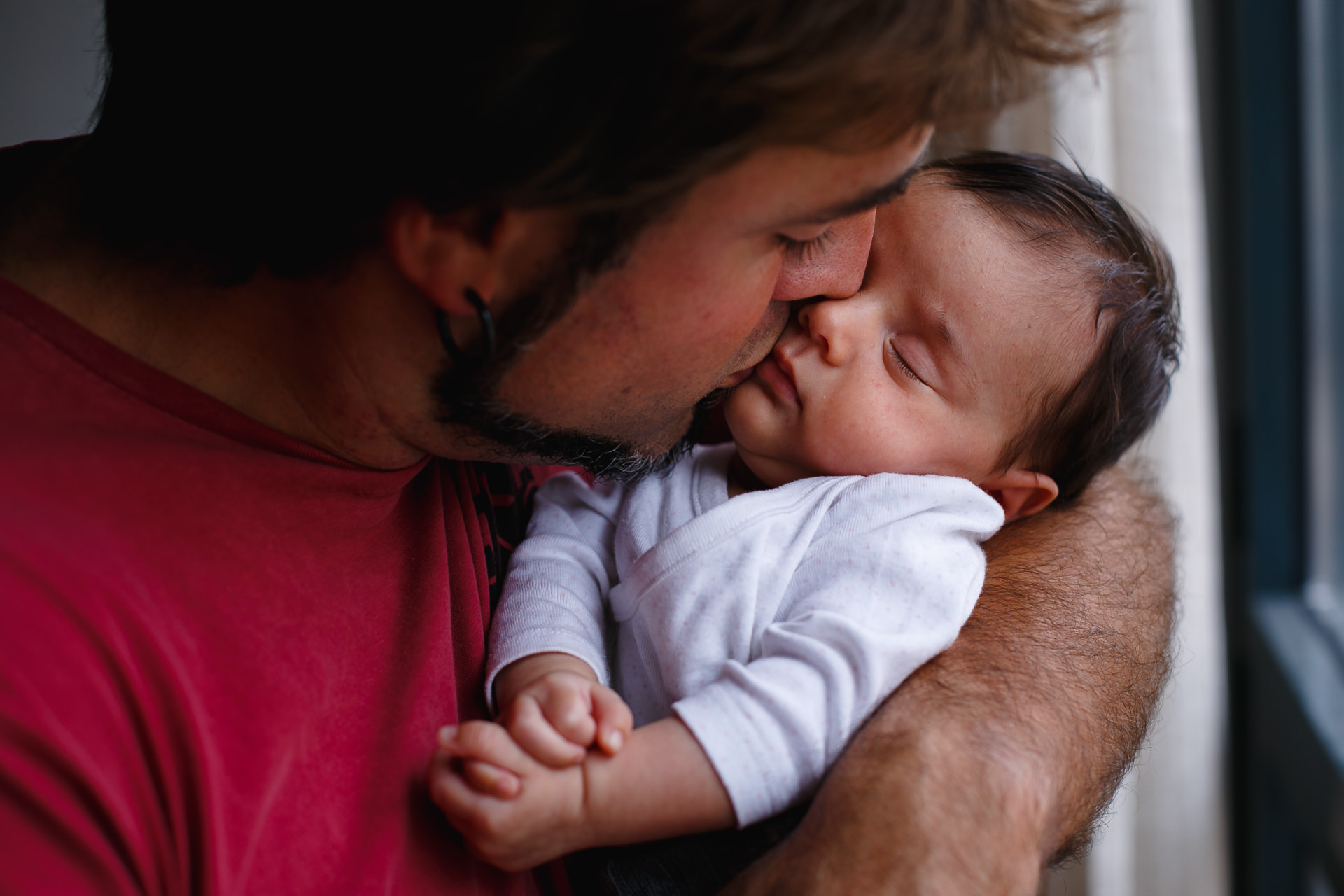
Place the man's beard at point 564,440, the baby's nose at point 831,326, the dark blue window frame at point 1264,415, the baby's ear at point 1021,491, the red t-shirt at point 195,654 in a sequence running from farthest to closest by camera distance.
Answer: the dark blue window frame at point 1264,415 < the baby's ear at point 1021,491 < the baby's nose at point 831,326 < the man's beard at point 564,440 < the red t-shirt at point 195,654

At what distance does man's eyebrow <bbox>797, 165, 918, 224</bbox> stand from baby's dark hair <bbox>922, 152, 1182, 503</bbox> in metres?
0.33

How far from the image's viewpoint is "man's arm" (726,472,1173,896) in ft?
2.91

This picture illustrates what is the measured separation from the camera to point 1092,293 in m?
1.20

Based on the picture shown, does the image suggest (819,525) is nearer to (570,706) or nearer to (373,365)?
(570,706)

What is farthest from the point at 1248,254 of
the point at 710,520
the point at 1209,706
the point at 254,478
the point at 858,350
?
the point at 254,478

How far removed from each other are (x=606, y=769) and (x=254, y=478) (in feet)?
1.41

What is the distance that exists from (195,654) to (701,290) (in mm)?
558

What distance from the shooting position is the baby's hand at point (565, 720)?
877mm

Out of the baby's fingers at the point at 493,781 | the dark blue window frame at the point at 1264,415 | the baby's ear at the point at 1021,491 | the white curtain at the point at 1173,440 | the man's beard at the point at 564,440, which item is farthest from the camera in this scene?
the dark blue window frame at the point at 1264,415

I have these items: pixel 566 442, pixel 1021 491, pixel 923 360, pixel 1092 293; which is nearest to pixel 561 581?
pixel 566 442

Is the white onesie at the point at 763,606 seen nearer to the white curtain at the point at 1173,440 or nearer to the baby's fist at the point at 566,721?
the baby's fist at the point at 566,721

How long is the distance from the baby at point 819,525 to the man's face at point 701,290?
0.10 m

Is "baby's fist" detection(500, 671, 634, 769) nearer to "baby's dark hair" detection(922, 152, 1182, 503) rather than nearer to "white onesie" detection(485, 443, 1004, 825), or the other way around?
"white onesie" detection(485, 443, 1004, 825)

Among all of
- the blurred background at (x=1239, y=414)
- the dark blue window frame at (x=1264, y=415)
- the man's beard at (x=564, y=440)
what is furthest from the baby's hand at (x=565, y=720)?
the dark blue window frame at (x=1264, y=415)
